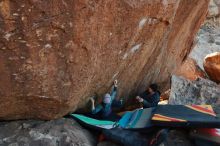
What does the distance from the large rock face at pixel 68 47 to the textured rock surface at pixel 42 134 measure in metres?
0.10

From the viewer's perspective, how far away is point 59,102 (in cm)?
454

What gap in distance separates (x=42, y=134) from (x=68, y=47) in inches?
39.1

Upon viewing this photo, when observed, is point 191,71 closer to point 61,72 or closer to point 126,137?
point 126,137

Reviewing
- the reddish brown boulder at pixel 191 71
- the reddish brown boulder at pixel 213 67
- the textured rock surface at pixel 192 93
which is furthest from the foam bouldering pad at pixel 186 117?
the reddish brown boulder at pixel 191 71

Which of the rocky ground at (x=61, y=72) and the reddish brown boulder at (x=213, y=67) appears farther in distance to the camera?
the reddish brown boulder at (x=213, y=67)

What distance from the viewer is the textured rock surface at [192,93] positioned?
6846 mm

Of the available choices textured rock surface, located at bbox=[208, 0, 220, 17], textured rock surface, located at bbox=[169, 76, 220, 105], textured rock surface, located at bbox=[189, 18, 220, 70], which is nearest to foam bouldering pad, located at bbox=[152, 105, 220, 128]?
textured rock surface, located at bbox=[169, 76, 220, 105]

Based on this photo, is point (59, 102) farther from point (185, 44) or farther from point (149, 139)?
point (185, 44)

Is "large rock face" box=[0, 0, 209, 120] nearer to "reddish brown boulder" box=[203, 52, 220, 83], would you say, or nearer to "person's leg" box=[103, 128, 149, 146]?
"person's leg" box=[103, 128, 149, 146]

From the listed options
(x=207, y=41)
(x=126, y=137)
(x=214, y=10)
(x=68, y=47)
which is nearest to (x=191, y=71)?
(x=207, y=41)

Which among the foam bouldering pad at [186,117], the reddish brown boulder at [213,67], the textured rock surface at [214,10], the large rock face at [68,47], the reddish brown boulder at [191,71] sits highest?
the large rock face at [68,47]

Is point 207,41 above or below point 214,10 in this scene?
below

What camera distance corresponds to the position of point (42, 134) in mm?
4516

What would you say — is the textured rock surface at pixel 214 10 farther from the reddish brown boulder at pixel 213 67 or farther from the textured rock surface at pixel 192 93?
the textured rock surface at pixel 192 93
